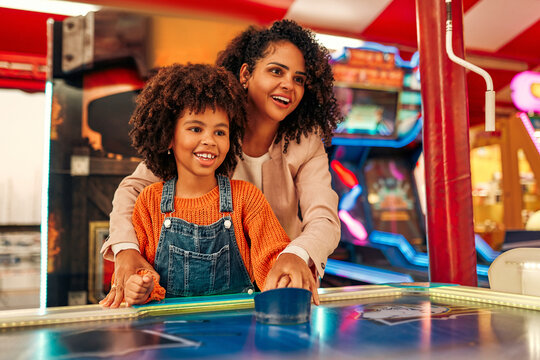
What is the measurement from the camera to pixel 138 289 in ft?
2.62

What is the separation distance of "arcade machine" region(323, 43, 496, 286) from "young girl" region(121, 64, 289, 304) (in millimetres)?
1859

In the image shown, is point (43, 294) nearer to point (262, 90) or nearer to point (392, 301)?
point (262, 90)

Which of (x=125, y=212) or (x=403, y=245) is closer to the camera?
(x=125, y=212)

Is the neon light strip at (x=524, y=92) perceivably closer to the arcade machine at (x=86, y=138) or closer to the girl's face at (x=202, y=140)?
the arcade machine at (x=86, y=138)

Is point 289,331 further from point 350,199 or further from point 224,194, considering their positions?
point 350,199

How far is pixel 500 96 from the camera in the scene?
15.7ft

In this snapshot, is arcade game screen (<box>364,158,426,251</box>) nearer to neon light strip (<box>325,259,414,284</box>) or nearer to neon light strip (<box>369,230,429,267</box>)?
neon light strip (<box>369,230,429,267</box>)

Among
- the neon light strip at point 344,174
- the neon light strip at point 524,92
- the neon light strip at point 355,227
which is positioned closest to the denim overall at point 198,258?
the neon light strip at point 355,227

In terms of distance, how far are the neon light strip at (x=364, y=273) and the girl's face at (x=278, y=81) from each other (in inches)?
57.7

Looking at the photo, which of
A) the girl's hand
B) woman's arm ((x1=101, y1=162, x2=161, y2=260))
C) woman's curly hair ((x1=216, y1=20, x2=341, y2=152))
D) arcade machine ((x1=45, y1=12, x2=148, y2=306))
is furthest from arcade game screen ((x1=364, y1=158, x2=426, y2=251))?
the girl's hand

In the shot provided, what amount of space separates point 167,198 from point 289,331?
55 cm

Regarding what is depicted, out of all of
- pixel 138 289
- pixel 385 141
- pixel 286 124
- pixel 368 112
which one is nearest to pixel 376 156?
pixel 385 141

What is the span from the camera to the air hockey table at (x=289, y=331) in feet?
1.71

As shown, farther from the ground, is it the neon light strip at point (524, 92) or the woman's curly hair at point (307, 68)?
the neon light strip at point (524, 92)
